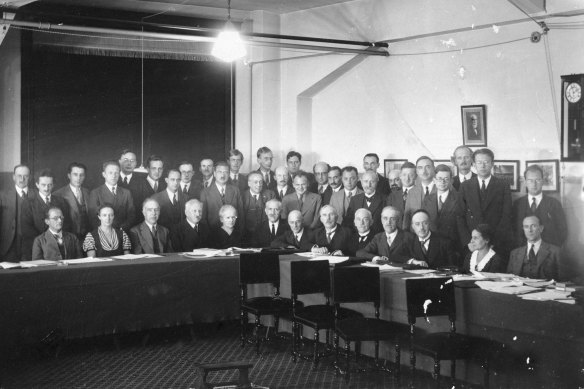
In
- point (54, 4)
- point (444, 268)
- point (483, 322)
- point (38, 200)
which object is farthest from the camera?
point (54, 4)

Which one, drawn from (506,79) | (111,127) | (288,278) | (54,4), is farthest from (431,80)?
(54,4)

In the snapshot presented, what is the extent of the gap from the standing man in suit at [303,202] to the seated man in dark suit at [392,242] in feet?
5.45

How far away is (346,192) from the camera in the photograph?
9336 mm

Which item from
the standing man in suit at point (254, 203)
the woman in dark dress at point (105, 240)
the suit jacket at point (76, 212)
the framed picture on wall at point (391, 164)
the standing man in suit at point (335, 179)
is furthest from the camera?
the framed picture on wall at point (391, 164)

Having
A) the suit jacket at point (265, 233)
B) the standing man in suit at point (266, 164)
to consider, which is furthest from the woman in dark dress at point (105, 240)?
the standing man in suit at point (266, 164)

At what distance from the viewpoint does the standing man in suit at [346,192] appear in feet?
30.2

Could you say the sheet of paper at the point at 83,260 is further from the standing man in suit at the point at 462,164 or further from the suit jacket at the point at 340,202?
the standing man in suit at the point at 462,164

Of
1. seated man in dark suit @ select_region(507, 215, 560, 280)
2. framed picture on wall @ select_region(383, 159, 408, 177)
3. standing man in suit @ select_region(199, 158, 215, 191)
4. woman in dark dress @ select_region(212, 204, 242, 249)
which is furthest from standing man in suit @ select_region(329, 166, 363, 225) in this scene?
seated man in dark suit @ select_region(507, 215, 560, 280)

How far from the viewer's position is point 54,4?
11.0m

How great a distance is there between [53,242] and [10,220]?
5.32 ft

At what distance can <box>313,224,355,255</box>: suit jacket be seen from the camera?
811 cm

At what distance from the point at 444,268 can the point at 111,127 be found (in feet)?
20.9

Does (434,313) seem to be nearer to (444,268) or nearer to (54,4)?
(444,268)

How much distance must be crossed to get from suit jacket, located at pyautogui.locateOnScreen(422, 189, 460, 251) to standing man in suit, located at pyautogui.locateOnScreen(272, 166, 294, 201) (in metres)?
2.10
